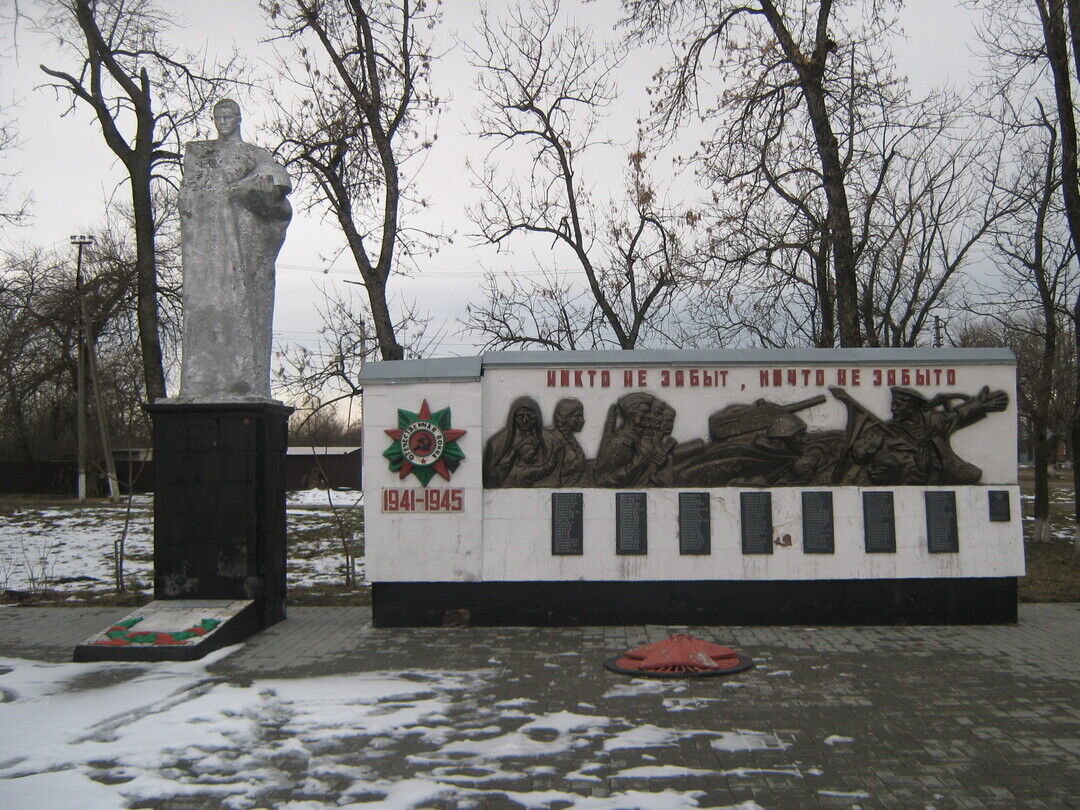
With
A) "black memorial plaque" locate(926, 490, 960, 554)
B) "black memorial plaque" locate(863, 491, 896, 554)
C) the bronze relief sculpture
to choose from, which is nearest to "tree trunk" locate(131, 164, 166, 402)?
the bronze relief sculpture

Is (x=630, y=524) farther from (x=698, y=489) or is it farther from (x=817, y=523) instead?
(x=817, y=523)

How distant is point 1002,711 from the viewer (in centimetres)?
672

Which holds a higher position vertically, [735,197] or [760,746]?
[735,197]

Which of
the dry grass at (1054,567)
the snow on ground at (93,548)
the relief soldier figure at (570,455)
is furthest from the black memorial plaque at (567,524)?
the dry grass at (1054,567)

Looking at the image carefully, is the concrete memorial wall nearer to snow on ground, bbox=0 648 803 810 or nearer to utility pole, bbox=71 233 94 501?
snow on ground, bbox=0 648 803 810

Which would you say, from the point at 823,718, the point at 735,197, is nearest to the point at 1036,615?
the point at 823,718

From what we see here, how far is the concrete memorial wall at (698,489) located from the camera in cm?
992

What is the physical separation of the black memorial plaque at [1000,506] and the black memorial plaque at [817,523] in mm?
1548

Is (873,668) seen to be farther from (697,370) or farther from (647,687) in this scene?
(697,370)

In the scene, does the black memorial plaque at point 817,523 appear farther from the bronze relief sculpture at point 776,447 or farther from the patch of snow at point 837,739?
the patch of snow at point 837,739

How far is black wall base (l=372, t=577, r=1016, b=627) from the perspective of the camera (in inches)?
389

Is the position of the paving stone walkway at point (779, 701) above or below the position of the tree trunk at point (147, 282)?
below

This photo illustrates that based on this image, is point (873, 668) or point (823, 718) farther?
point (873, 668)

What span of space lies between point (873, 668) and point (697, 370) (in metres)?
3.32
